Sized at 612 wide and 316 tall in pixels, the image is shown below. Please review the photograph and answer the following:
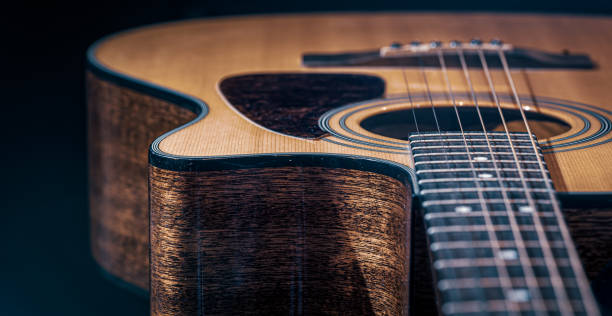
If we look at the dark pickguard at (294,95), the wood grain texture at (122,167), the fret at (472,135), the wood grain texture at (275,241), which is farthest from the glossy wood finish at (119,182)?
the fret at (472,135)

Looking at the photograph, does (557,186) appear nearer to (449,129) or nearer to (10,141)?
(449,129)

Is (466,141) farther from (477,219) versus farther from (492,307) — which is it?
(492,307)

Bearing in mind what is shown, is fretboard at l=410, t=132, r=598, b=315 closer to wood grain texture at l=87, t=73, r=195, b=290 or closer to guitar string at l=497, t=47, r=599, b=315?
guitar string at l=497, t=47, r=599, b=315

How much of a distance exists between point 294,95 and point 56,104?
865mm

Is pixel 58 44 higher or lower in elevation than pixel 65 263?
higher

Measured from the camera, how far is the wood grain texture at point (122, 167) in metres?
1.02

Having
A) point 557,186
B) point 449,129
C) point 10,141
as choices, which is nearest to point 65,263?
point 10,141

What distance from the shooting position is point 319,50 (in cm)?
129

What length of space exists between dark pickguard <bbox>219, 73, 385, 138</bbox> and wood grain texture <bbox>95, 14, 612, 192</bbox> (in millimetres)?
28

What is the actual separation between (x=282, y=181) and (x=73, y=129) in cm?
106

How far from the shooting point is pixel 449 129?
81cm

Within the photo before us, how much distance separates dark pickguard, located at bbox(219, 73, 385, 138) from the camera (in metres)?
0.85

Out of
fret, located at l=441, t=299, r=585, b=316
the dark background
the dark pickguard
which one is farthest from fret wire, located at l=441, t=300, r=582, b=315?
the dark background

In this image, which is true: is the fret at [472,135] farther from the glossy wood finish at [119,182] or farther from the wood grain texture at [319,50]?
the glossy wood finish at [119,182]
